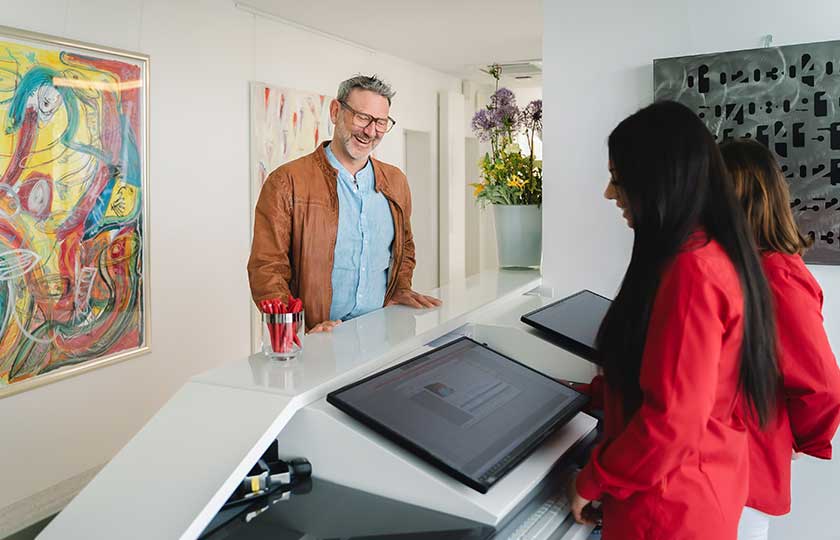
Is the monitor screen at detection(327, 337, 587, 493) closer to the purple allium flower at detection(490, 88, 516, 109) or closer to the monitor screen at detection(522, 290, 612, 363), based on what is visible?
the monitor screen at detection(522, 290, 612, 363)

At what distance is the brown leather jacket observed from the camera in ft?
8.16

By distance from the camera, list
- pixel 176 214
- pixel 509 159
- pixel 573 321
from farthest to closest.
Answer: pixel 176 214, pixel 509 159, pixel 573 321

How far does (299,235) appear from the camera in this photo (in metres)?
2.59

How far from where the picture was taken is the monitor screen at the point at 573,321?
1892 millimetres

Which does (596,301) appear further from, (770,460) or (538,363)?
(770,460)

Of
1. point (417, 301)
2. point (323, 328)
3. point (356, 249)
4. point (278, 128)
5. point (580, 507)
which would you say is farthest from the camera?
point (278, 128)

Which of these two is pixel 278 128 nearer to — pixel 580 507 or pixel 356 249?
pixel 356 249

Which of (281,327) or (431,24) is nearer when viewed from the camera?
(281,327)

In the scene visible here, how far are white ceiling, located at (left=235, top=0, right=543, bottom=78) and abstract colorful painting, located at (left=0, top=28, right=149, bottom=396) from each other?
1345mm

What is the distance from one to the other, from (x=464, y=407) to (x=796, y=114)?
1727mm

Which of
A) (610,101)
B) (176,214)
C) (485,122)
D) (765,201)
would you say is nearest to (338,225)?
(485,122)

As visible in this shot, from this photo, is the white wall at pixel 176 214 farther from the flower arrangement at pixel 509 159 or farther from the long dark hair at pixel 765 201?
the long dark hair at pixel 765 201

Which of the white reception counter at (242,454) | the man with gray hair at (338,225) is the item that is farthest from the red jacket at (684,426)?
the man with gray hair at (338,225)

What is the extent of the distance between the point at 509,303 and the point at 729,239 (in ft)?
4.43
